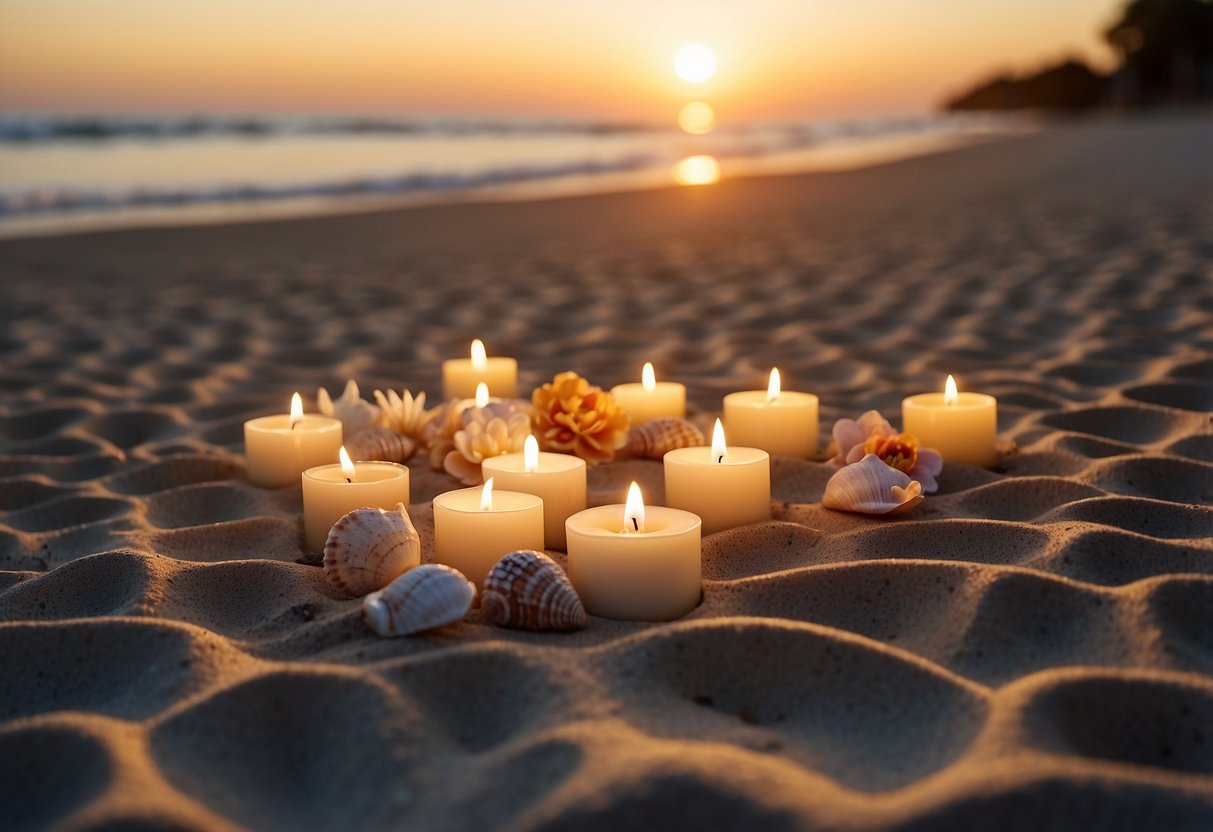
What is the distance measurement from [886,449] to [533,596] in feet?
3.20

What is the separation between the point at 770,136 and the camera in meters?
26.8

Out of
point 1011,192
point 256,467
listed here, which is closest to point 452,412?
point 256,467

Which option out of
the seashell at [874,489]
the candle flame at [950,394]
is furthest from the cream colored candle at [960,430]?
the seashell at [874,489]

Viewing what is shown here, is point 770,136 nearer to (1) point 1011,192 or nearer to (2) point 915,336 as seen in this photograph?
(1) point 1011,192

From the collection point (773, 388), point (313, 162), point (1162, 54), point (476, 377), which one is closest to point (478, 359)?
point (476, 377)

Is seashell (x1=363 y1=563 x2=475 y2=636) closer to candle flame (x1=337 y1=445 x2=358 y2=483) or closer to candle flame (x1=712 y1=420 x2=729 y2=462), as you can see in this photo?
candle flame (x1=337 y1=445 x2=358 y2=483)

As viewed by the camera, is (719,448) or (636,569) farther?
(719,448)

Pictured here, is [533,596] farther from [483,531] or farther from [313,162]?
[313,162]

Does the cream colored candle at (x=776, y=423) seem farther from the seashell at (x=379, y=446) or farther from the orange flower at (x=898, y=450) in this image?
the seashell at (x=379, y=446)

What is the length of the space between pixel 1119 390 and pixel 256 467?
2316 mm

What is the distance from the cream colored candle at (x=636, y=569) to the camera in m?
1.72

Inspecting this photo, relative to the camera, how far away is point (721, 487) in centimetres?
215

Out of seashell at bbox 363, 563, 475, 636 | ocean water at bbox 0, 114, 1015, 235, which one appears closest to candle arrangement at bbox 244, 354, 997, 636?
seashell at bbox 363, 563, 475, 636

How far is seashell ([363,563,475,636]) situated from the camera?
5.35ft
